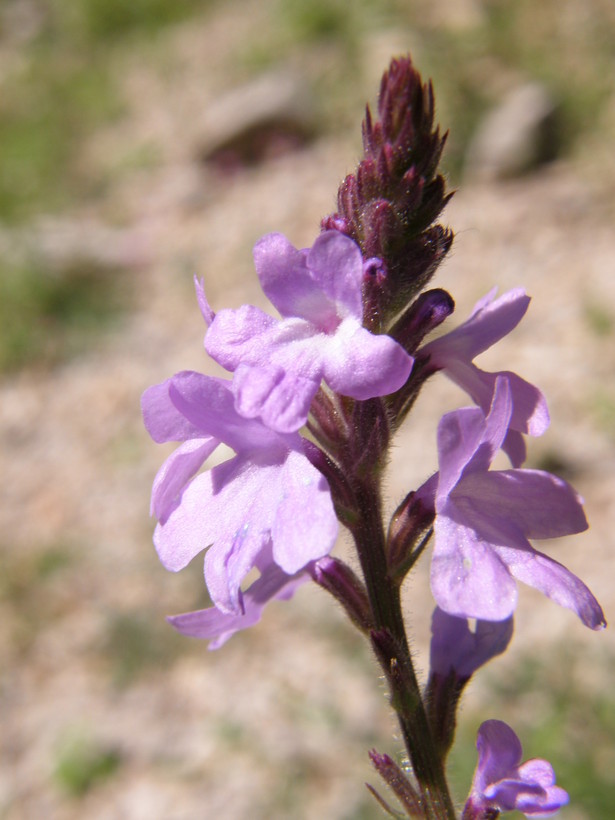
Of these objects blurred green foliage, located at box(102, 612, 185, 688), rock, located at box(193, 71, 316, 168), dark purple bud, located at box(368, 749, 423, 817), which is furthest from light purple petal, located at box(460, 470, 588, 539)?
rock, located at box(193, 71, 316, 168)

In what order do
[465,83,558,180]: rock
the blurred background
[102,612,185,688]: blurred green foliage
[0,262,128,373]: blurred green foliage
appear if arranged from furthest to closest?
1. [465,83,558,180]: rock
2. [0,262,128,373]: blurred green foliage
3. [102,612,185,688]: blurred green foliage
4. the blurred background

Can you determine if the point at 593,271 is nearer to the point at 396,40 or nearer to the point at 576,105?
the point at 576,105

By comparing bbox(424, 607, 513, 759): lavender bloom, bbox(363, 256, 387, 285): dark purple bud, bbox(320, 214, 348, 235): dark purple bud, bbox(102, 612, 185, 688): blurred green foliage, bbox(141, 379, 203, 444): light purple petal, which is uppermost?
bbox(320, 214, 348, 235): dark purple bud

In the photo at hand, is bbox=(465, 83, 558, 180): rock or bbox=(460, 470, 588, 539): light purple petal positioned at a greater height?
bbox=(465, 83, 558, 180): rock

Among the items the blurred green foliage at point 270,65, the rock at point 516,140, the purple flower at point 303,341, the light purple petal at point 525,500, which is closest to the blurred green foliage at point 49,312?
the blurred green foliage at point 270,65

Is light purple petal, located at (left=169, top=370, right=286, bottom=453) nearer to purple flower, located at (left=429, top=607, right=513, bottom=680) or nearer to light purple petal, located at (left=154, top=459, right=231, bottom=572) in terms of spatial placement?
light purple petal, located at (left=154, top=459, right=231, bottom=572)

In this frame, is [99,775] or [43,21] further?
[43,21]

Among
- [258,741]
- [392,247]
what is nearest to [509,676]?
[258,741]

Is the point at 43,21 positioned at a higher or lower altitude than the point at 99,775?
higher
